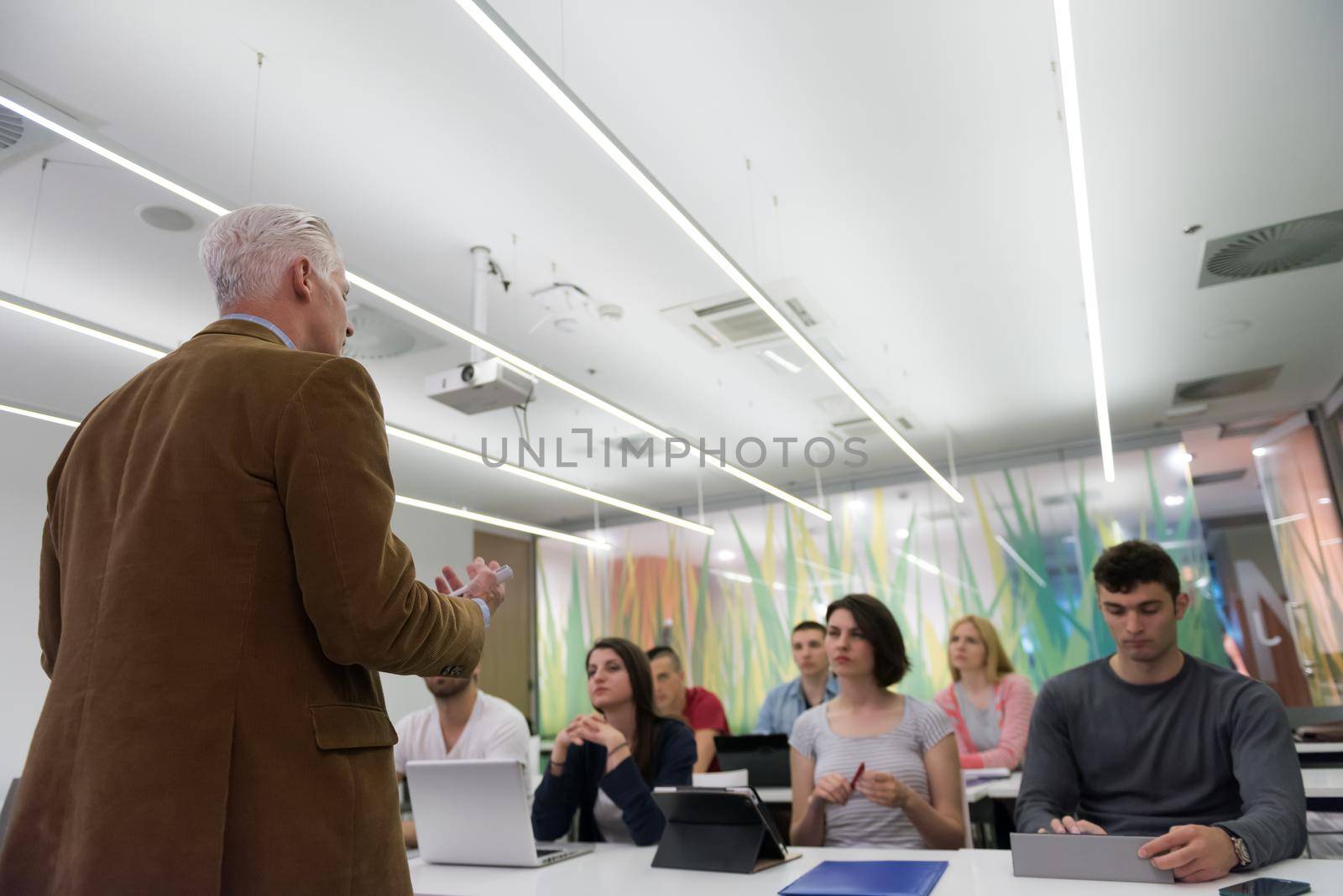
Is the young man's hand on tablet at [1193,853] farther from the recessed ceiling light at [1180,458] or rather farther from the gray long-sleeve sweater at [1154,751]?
the recessed ceiling light at [1180,458]

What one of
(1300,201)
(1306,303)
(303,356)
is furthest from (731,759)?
(1306,303)

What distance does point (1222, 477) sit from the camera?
7090mm

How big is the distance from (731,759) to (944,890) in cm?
234

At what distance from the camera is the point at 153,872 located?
36.6 inches

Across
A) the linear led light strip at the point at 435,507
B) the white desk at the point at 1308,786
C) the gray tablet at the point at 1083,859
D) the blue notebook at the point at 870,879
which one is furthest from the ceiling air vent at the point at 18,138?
the white desk at the point at 1308,786

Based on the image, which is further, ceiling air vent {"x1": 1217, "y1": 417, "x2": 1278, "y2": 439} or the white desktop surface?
ceiling air vent {"x1": 1217, "y1": 417, "x2": 1278, "y2": 439}

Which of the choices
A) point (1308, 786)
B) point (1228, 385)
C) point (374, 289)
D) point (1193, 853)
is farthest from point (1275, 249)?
point (374, 289)

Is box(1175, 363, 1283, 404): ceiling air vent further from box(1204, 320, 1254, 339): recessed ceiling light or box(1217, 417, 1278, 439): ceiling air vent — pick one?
box(1204, 320, 1254, 339): recessed ceiling light

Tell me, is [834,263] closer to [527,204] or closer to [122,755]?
[527,204]

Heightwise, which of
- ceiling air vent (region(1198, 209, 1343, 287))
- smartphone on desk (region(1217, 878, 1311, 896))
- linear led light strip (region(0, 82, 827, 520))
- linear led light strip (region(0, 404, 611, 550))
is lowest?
smartphone on desk (region(1217, 878, 1311, 896))

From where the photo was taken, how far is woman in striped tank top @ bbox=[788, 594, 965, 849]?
7.72 feet

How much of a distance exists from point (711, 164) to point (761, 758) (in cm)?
246

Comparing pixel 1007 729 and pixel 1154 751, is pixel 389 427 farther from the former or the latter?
pixel 1154 751

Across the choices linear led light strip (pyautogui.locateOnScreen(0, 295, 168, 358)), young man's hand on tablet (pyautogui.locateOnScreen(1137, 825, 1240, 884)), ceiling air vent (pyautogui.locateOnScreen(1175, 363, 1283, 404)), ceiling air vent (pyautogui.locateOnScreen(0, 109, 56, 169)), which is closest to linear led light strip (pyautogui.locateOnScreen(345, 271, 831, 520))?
linear led light strip (pyautogui.locateOnScreen(0, 295, 168, 358))
